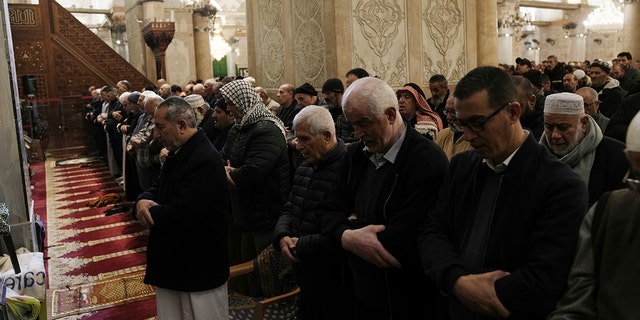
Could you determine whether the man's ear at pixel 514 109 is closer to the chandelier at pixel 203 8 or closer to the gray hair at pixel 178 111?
the gray hair at pixel 178 111

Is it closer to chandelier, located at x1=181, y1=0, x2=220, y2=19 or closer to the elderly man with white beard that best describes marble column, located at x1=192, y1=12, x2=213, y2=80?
chandelier, located at x1=181, y1=0, x2=220, y2=19

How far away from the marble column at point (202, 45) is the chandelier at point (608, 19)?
15.2m

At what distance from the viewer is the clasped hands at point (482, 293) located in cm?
179

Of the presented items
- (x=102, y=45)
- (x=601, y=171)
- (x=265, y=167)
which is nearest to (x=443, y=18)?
(x=265, y=167)

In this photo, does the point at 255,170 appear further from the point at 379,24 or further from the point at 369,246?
the point at 379,24

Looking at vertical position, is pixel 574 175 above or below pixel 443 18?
below

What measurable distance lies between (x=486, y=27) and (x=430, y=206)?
21.6 ft

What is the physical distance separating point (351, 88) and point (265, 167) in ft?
5.33

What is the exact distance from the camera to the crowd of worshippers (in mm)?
1758

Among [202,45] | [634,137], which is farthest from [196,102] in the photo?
[202,45]

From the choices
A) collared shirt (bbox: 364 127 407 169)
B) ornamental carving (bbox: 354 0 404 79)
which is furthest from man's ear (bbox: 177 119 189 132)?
ornamental carving (bbox: 354 0 404 79)

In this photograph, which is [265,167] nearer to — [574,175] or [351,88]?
[351,88]

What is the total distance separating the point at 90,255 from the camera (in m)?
6.38

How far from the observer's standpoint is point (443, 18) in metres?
8.03
